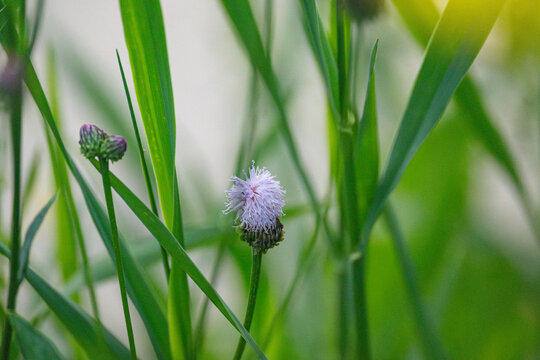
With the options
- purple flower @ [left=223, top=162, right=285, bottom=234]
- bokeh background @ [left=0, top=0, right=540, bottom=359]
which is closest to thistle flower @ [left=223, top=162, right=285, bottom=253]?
purple flower @ [left=223, top=162, right=285, bottom=234]

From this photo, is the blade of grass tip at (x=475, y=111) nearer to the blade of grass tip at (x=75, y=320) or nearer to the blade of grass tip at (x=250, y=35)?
the blade of grass tip at (x=250, y=35)

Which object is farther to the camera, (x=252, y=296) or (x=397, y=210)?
(x=397, y=210)

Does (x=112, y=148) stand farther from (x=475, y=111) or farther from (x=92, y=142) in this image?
(x=475, y=111)

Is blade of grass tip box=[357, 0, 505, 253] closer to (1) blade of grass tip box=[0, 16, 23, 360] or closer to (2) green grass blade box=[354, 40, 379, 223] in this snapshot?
(2) green grass blade box=[354, 40, 379, 223]

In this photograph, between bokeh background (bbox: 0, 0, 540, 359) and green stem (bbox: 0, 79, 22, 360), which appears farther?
bokeh background (bbox: 0, 0, 540, 359)

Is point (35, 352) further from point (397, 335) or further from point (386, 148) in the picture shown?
point (386, 148)

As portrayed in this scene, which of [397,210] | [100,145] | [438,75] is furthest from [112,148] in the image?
[397,210]

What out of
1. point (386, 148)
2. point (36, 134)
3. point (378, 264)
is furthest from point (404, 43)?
point (36, 134)
